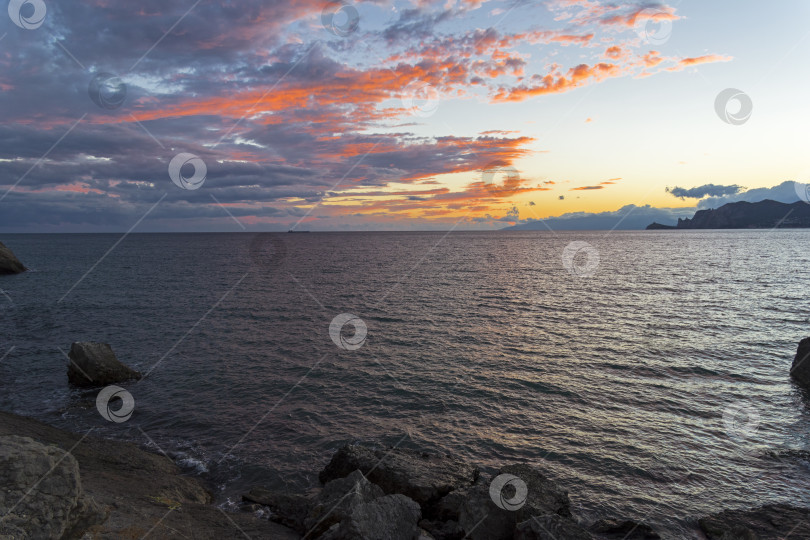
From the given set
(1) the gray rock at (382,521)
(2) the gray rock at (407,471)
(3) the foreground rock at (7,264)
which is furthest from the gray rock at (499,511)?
(3) the foreground rock at (7,264)

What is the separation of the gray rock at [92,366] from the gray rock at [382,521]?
21654 millimetres

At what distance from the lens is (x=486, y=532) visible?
38.3 ft

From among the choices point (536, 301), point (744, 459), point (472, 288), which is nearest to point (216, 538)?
point (744, 459)

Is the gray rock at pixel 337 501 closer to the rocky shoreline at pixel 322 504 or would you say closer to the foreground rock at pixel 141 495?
the rocky shoreline at pixel 322 504

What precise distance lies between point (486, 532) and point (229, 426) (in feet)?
46.0

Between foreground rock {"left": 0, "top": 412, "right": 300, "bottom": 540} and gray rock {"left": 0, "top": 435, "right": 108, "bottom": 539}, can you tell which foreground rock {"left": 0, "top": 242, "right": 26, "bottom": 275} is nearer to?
foreground rock {"left": 0, "top": 412, "right": 300, "bottom": 540}

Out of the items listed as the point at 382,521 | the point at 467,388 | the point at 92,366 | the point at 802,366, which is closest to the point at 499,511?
the point at 382,521

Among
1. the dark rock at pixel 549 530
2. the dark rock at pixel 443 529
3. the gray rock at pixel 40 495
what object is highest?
the gray rock at pixel 40 495

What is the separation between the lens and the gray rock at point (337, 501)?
11.3m

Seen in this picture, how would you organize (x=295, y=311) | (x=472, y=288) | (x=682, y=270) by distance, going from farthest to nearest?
(x=682, y=270)
(x=472, y=288)
(x=295, y=311)

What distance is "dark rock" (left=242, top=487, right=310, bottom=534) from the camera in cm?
1305

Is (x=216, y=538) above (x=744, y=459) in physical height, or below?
above

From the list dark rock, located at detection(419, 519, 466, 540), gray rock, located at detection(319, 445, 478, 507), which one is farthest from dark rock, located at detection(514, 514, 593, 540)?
gray rock, located at detection(319, 445, 478, 507)

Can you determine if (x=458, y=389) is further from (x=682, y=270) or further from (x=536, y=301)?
(x=682, y=270)
